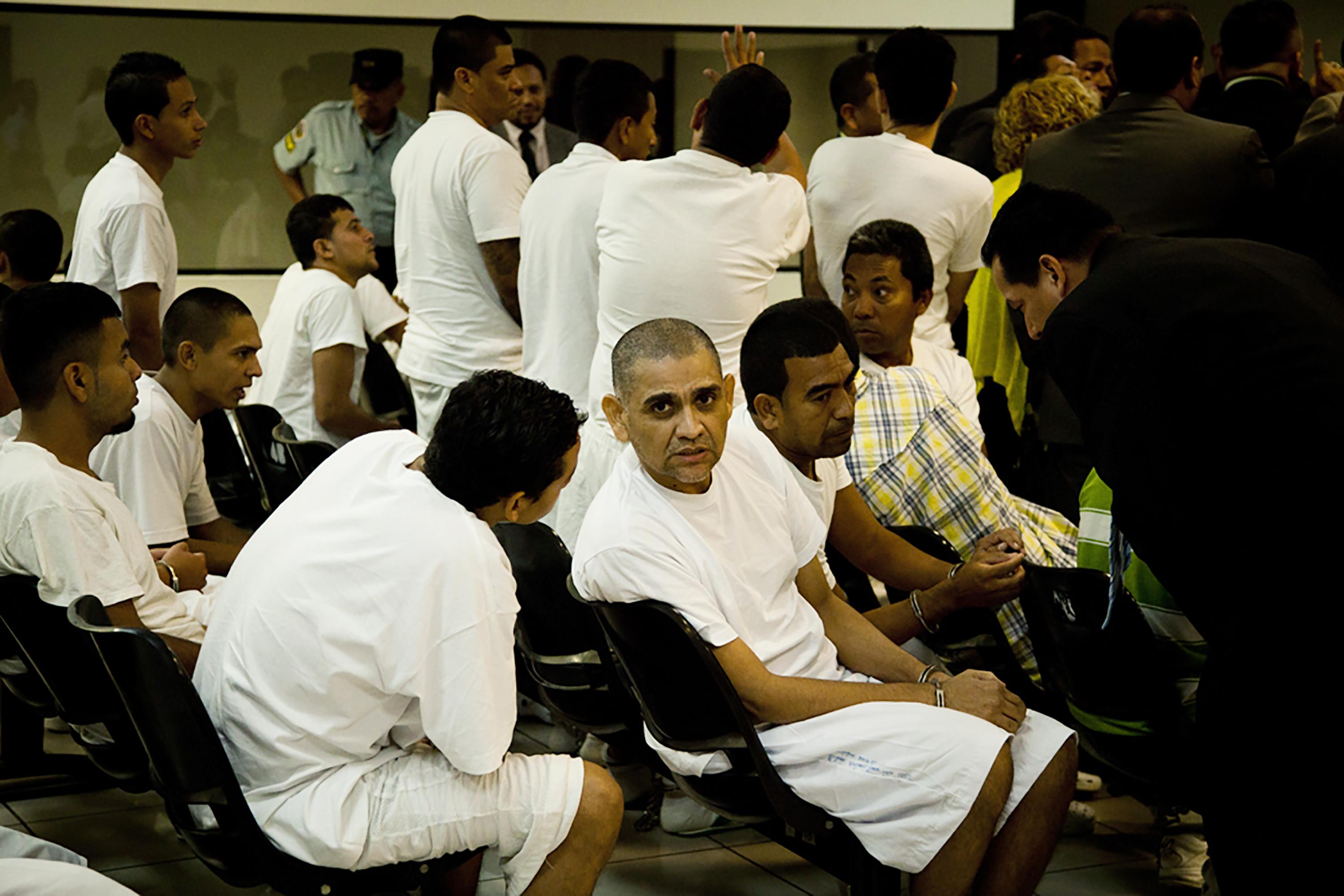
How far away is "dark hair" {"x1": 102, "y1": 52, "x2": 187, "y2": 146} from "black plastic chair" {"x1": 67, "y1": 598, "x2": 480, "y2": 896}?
2036 millimetres

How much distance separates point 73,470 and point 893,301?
1829 mm

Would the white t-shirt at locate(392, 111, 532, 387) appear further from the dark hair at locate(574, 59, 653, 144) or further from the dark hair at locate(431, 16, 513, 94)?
the dark hair at locate(574, 59, 653, 144)

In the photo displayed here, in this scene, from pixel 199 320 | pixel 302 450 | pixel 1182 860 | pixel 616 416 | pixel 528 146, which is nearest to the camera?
pixel 616 416

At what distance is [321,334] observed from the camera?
170 inches


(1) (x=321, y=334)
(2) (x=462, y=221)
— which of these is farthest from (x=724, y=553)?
(1) (x=321, y=334)

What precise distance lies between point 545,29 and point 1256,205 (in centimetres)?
364

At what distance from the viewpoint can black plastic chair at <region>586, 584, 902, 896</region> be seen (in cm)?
222

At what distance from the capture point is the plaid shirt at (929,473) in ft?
9.79

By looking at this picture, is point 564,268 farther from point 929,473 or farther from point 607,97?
point 929,473

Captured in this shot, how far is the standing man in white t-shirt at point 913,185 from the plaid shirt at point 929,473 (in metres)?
0.64

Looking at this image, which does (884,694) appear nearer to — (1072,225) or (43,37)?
(1072,225)

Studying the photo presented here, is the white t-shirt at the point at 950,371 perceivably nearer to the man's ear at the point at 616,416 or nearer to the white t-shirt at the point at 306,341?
the man's ear at the point at 616,416

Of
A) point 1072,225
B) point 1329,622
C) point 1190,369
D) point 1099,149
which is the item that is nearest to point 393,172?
point 1099,149

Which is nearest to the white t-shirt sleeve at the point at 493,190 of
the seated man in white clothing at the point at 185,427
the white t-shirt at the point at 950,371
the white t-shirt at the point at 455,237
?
the white t-shirt at the point at 455,237
